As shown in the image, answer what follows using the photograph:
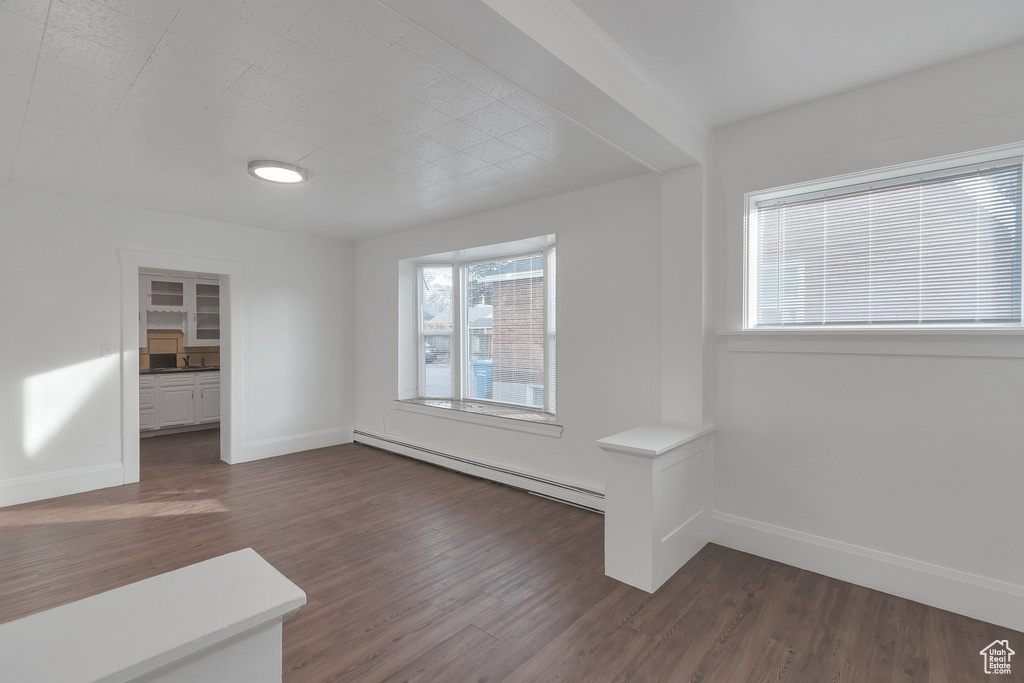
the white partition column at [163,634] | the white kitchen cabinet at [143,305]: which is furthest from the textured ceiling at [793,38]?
the white kitchen cabinet at [143,305]

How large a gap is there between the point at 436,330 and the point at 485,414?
1506 mm

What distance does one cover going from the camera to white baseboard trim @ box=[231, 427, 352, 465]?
537 cm

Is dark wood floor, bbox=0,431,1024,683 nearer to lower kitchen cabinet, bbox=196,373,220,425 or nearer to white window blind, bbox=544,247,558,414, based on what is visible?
white window blind, bbox=544,247,558,414

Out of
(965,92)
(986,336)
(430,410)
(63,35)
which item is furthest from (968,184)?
(430,410)

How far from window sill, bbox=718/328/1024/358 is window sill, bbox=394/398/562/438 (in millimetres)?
1715

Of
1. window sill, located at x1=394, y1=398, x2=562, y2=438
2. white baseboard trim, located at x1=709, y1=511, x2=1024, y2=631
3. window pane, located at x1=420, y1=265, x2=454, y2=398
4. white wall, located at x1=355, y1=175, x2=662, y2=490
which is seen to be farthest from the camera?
window pane, located at x1=420, y1=265, x2=454, y2=398

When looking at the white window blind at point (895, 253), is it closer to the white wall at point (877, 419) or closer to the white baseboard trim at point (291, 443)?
the white wall at point (877, 419)

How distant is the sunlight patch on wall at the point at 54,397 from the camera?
410 cm

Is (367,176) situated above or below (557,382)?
above

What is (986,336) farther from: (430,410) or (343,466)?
(343,466)

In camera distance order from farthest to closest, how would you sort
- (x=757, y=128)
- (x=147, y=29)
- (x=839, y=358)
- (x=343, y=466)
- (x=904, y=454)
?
(x=343, y=466) < (x=757, y=128) < (x=839, y=358) < (x=904, y=454) < (x=147, y=29)

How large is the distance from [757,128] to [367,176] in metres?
2.67

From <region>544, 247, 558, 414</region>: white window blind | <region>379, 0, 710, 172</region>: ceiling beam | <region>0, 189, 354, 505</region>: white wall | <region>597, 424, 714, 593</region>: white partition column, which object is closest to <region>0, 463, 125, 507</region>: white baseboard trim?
<region>0, 189, 354, 505</region>: white wall

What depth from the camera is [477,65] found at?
7.14 feet
